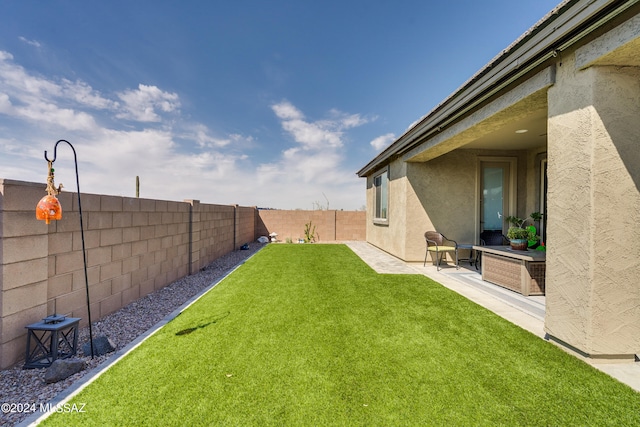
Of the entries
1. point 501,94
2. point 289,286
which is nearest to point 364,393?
point 289,286

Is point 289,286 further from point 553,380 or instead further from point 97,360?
point 553,380

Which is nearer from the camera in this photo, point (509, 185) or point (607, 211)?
point (607, 211)

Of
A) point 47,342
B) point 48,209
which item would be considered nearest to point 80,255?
point 47,342

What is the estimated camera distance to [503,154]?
6520mm

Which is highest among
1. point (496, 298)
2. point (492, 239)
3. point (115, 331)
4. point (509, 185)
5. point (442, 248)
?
point (509, 185)

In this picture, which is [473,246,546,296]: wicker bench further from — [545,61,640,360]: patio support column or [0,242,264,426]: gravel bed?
[0,242,264,426]: gravel bed

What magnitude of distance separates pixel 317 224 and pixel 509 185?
8.06 m

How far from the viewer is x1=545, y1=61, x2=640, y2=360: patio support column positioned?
216 centimetres

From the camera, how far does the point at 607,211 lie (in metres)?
2.17

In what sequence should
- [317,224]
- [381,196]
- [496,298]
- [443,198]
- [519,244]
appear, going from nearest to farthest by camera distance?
1. [496,298]
2. [519,244]
3. [443,198]
4. [381,196]
5. [317,224]

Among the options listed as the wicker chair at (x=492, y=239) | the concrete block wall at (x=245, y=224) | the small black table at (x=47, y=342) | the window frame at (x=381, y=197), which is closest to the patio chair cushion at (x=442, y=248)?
the wicker chair at (x=492, y=239)

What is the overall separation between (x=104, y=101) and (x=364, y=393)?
944cm

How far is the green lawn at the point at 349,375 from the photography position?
163 cm

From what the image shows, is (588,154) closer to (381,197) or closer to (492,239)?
(492,239)
